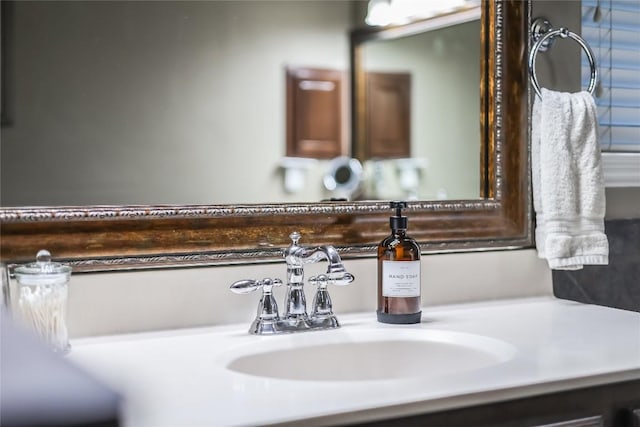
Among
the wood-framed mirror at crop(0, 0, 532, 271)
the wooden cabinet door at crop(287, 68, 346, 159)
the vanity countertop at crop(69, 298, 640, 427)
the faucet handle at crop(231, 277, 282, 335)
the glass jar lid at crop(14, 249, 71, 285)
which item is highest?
the wooden cabinet door at crop(287, 68, 346, 159)

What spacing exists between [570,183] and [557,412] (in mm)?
686

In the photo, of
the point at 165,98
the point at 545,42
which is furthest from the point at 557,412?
the point at 545,42

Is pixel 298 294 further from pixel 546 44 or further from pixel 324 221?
pixel 546 44

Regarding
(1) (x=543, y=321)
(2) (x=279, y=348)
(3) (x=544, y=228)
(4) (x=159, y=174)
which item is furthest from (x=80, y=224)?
(3) (x=544, y=228)

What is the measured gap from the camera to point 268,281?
1.37 m

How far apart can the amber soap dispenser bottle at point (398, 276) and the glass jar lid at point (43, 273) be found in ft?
1.76

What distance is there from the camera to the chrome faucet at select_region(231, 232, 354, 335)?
1.37 metres

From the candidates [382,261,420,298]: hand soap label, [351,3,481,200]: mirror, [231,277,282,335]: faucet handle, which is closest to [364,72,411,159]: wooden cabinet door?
[351,3,481,200]: mirror

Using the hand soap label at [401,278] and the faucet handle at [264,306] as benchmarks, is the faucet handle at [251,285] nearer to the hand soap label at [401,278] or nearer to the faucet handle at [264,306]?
the faucet handle at [264,306]

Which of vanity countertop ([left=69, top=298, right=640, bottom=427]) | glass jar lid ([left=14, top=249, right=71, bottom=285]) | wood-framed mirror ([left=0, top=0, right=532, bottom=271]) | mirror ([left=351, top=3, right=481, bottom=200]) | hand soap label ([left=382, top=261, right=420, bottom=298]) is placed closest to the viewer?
vanity countertop ([left=69, top=298, right=640, bottom=427])

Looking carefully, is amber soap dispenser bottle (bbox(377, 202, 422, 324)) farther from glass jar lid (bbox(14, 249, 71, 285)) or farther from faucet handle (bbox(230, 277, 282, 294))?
glass jar lid (bbox(14, 249, 71, 285))

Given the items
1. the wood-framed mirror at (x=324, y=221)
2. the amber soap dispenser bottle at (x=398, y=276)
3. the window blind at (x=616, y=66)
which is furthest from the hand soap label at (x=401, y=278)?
→ the window blind at (x=616, y=66)

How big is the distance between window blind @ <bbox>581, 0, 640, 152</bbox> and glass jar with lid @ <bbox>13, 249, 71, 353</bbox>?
4.20ft

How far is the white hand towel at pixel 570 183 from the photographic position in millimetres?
1667
